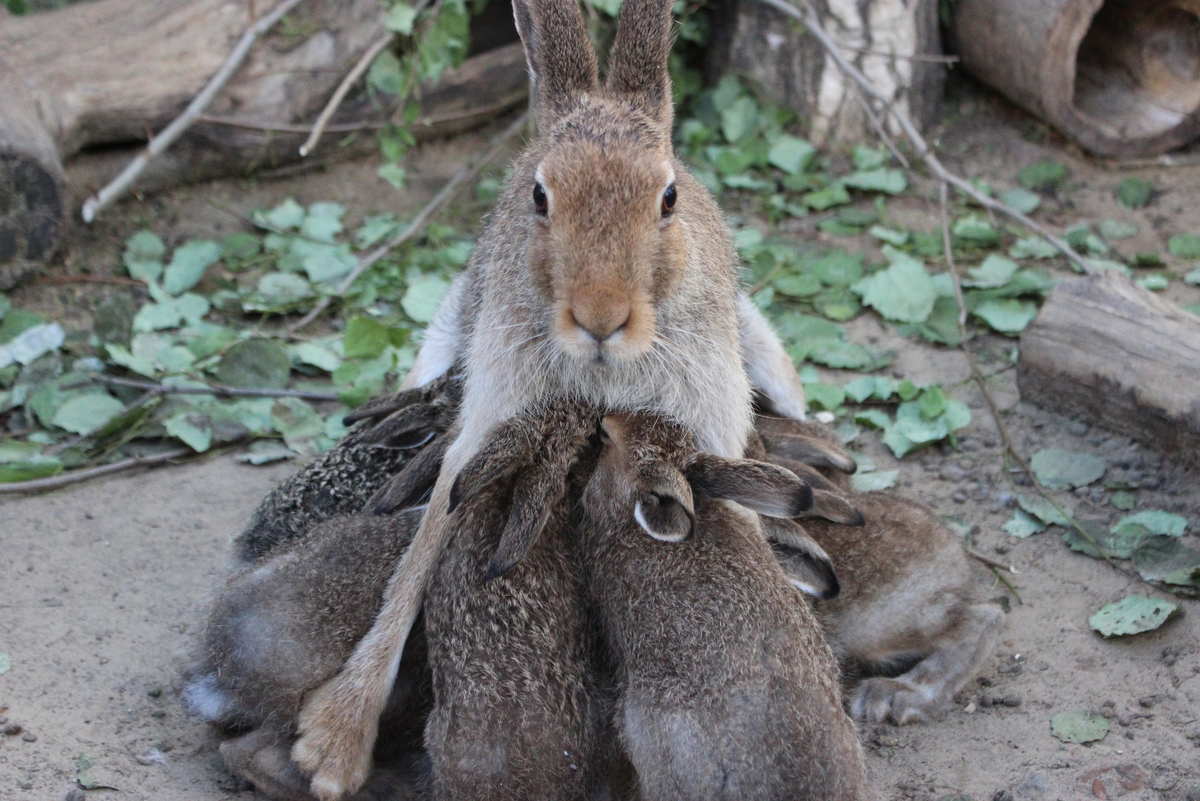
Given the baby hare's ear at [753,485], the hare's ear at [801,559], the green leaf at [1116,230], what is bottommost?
the green leaf at [1116,230]

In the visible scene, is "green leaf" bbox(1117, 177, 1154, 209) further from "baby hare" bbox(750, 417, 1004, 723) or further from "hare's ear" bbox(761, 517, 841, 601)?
"hare's ear" bbox(761, 517, 841, 601)

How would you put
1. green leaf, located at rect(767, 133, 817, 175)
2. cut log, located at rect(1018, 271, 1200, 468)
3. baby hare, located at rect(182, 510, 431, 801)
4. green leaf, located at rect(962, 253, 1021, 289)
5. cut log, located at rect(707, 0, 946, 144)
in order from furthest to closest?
green leaf, located at rect(767, 133, 817, 175), cut log, located at rect(707, 0, 946, 144), green leaf, located at rect(962, 253, 1021, 289), cut log, located at rect(1018, 271, 1200, 468), baby hare, located at rect(182, 510, 431, 801)

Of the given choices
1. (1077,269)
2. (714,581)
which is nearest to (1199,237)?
(1077,269)

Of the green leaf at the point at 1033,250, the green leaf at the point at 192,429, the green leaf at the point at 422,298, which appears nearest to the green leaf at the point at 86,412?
the green leaf at the point at 192,429

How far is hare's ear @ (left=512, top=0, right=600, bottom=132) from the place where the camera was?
5043 mm

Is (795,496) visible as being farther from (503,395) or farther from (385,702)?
(385,702)

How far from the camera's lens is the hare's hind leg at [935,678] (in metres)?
4.79

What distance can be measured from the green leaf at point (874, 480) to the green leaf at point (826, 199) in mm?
2897

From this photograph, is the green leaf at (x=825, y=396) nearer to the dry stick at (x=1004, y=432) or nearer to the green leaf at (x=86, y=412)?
the dry stick at (x=1004, y=432)

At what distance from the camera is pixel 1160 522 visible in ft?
18.1

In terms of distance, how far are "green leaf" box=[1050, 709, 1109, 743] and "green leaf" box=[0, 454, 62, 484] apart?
15.4 ft

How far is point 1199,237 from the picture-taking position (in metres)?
7.70

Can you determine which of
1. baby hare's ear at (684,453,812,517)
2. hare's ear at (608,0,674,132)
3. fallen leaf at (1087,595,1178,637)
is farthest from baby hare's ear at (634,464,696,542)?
fallen leaf at (1087,595,1178,637)

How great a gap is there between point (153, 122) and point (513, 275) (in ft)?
13.6
